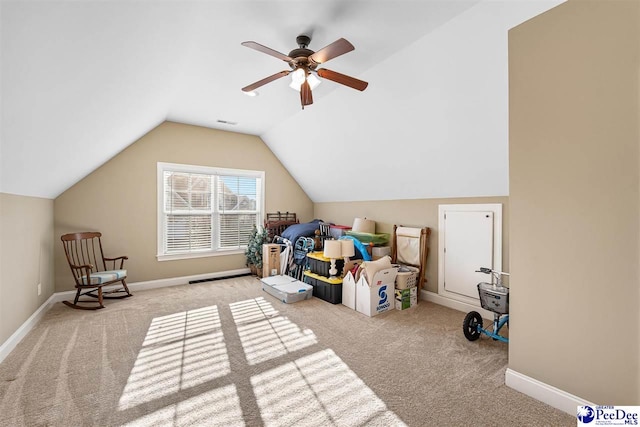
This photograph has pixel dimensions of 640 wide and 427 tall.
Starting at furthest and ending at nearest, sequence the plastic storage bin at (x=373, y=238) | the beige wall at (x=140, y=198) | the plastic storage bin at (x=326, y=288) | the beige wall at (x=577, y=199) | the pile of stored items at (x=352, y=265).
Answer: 1. the plastic storage bin at (x=373, y=238)
2. the beige wall at (x=140, y=198)
3. the plastic storage bin at (x=326, y=288)
4. the pile of stored items at (x=352, y=265)
5. the beige wall at (x=577, y=199)

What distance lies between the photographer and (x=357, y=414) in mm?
1810

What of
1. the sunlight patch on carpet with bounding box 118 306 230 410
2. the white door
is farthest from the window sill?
the white door

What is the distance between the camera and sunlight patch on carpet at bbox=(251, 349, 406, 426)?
1.77m

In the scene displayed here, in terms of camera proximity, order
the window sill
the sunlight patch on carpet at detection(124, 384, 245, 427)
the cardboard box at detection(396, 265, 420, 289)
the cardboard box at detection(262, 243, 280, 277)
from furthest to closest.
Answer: the cardboard box at detection(262, 243, 280, 277)
the window sill
the cardboard box at detection(396, 265, 420, 289)
the sunlight patch on carpet at detection(124, 384, 245, 427)

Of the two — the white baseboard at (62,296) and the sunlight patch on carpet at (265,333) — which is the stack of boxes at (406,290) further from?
the white baseboard at (62,296)

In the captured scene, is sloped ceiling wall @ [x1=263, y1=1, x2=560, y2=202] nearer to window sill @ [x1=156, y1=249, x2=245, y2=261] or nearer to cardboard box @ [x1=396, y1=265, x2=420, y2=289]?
cardboard box @ [x1=396, y1=265, x2=420, y2=289]

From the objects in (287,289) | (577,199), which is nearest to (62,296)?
(287,289)

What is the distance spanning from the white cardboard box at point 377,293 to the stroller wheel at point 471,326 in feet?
3.25

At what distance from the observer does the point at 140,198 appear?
4605 mm

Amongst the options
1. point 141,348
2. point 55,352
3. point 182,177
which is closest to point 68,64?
point 141,348

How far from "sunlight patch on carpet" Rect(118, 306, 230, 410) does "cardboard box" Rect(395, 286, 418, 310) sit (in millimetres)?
2189

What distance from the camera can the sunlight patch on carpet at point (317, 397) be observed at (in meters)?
1.77

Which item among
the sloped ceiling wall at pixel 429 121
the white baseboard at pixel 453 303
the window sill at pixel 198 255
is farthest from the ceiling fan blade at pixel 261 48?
the window sill at pixel 198 255

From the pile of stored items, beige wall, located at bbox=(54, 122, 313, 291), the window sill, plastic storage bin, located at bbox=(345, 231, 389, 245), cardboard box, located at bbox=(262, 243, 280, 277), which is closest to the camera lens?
the pile of stored items
